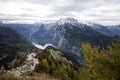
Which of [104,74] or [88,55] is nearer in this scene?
[104,74]

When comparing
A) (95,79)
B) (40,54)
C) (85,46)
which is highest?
(85,46)

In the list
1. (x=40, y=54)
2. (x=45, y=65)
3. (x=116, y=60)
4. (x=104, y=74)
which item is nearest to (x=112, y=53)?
(x=116, y=60)

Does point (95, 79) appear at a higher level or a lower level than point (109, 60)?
lower

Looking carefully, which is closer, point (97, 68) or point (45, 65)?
point (97, 68)

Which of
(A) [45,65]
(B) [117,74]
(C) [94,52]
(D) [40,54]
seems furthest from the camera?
(D) [40,54]

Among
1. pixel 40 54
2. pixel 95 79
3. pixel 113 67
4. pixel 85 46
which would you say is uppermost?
pixel 85 46

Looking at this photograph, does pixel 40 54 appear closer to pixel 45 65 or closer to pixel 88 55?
pixel 45 65

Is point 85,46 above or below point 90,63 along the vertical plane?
above

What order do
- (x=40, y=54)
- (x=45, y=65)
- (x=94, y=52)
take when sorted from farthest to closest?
(x=40, y=54) < (x=45, y=65) < (x=94, y=52)

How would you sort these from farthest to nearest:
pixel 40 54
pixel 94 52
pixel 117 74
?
pixel 40 54
pixel 94 52
pixel 117 74
